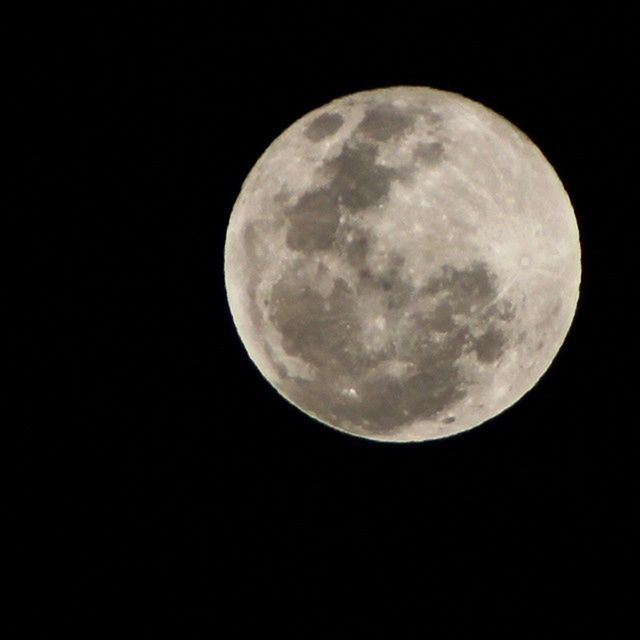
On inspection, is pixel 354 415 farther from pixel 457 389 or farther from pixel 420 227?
pixel 420 227

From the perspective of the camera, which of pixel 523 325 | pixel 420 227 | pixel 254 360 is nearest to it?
pixel 420 227

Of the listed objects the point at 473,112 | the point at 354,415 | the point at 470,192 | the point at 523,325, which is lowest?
the point at 354,415

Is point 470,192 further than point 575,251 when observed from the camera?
No

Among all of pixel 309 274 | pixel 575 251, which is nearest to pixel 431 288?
pixel 309 274

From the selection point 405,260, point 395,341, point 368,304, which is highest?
point 405,260

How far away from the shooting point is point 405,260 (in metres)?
5.94

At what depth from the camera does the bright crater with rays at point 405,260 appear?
19.6 feet

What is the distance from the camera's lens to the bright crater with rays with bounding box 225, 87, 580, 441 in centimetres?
597

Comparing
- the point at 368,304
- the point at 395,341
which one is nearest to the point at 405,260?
the point at 368,304

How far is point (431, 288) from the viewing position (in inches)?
235

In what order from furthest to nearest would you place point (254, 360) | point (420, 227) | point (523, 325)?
point (254, 360) → point (523, 325) → point (420, 227)

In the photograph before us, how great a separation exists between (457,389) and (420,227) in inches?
44.1

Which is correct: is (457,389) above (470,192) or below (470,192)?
below

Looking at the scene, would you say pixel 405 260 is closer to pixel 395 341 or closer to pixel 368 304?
pixel 368 304
